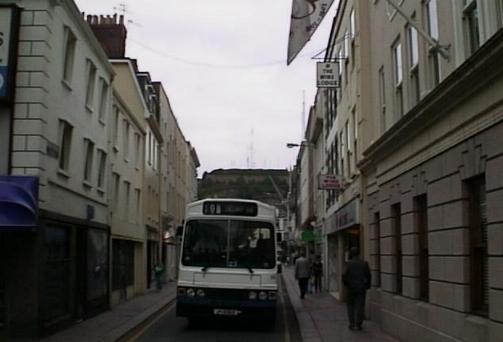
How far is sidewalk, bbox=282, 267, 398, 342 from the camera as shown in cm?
1571

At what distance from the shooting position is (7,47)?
15461mm

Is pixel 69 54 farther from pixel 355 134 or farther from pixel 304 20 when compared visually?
pixel 355 134

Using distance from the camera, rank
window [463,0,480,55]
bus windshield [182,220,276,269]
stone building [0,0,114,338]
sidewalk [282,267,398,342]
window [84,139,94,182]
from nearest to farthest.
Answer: window [463,0,480,55] → stone building [0,0,114,338] → sidewalk [282,267,398,342] → bus windshield [182,220,276,269] → window [84,139,94,182]

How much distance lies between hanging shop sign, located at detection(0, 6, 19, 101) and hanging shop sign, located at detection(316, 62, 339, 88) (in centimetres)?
1295

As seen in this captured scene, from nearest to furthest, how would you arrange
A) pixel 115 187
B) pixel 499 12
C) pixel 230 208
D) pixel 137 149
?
pixel 499 12 → pixel 230 208 → pixel 115 187 → pixel 137 149

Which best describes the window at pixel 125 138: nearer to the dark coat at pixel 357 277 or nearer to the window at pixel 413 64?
the dark coat at pixel 357 277

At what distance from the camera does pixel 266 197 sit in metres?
110

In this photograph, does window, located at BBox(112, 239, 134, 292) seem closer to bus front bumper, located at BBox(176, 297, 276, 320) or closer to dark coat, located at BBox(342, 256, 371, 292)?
bus front bumper, located at BBox(176, 297, 276, 320)

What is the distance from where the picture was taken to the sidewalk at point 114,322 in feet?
53.1

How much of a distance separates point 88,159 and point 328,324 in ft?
28.3

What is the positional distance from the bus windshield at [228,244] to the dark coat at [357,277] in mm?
1812

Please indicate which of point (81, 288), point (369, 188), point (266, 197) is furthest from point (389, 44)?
point (266, 197)

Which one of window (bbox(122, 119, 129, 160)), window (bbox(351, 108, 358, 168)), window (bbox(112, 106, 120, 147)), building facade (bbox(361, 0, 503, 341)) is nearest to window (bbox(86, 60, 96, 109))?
window (bbox(112, 106, 120, 147))

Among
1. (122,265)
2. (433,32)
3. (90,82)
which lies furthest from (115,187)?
(433,32)
